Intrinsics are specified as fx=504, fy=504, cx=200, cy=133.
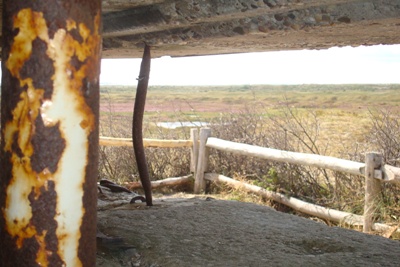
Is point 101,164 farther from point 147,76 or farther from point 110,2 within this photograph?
point 110,2

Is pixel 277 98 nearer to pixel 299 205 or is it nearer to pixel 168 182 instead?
pixel 168 182

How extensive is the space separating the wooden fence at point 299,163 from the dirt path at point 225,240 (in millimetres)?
2609

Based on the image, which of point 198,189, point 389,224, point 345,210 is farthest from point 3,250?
point 198,189

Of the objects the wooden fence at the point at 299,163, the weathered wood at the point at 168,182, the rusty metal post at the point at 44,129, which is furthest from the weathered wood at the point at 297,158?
the rusty metal post at the point at 44,129

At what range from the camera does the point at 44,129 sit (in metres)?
0.89

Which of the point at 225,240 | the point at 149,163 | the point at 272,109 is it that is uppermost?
the point at 272,109

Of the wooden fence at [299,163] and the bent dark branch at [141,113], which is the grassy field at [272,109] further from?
the bent dark branch at [141,113]

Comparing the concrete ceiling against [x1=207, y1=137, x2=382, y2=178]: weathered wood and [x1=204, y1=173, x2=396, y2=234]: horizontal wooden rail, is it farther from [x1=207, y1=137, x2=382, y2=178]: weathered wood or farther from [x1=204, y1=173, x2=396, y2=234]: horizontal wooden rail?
[x1=204, y1=173, x2=396, y2=234]: horizontal wooden rail

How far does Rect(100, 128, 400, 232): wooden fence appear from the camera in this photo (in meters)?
4.99

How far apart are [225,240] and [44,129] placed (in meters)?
1.40

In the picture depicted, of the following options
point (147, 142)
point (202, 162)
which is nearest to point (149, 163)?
point (147, 142)

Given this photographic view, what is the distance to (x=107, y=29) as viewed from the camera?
7.22 feet

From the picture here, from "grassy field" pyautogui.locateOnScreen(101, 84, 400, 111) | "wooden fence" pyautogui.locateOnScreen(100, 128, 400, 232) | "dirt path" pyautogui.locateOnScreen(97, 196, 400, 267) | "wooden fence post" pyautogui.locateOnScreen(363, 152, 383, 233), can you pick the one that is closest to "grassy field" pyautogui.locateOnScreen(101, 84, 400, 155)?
"grassy field" pyautogui.locateOnScreen(101, 84, 400, 111)

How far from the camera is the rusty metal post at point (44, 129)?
0.88 m
